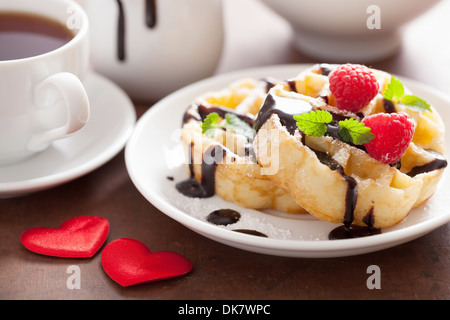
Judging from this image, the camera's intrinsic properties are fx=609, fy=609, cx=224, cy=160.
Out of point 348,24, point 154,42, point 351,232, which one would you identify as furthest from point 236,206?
point 348,24

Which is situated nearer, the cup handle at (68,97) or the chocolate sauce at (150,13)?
the cup handle at (68,97)

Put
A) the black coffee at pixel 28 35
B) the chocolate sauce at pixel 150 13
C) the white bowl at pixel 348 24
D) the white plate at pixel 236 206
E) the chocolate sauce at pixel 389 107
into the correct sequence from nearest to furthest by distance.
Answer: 1. the white plate at pixel 236 206
2. the chocolate sauce at pixel 389 107
3. the black coffee at pixel 28 35
4. the chocolate sauce at pixel 150 13
5. the white bowl at pixel 348 24

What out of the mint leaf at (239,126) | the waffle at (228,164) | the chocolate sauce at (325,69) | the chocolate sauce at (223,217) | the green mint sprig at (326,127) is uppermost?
the chocolate sauce at (325,69)

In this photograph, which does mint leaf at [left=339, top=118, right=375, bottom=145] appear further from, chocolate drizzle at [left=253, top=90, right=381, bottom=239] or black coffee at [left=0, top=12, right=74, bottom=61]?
black coffee at [left=0, top=12, right=74, bottom=61]

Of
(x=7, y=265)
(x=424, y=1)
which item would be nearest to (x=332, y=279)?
(x=7, y=265)

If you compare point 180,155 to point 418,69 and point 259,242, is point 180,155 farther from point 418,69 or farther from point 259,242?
point 418,69

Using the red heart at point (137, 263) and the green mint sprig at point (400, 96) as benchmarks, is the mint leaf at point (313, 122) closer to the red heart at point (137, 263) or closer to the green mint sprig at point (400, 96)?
the green mint sprig at point (400, 96)

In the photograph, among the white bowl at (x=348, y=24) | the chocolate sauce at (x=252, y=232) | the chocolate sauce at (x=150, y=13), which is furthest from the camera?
the white bowl at (x=348, y=24)

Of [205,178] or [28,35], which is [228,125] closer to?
[205,178]

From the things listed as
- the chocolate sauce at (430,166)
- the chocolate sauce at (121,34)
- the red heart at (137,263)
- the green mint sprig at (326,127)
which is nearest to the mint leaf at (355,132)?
the green mint sprig at (326,127)
